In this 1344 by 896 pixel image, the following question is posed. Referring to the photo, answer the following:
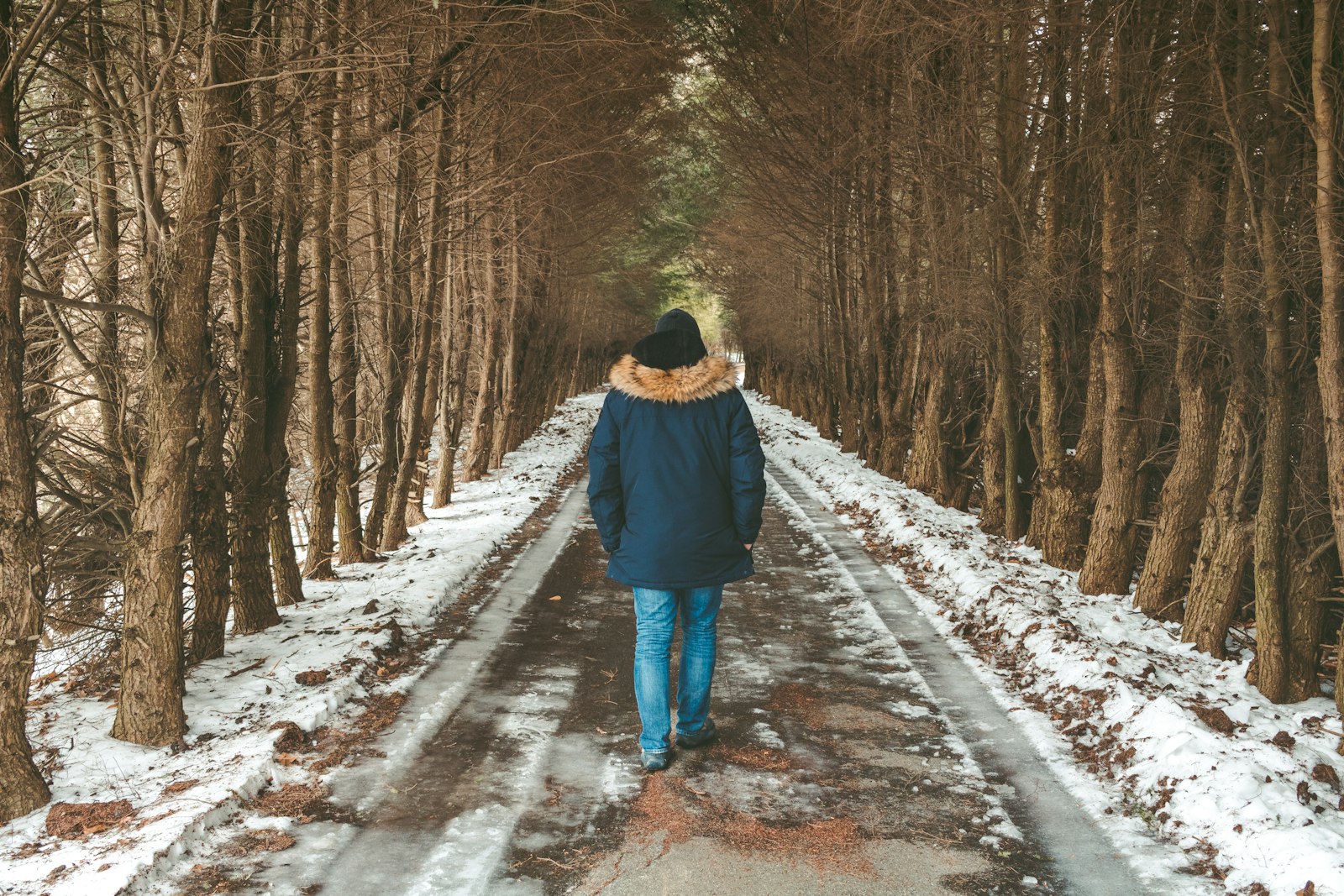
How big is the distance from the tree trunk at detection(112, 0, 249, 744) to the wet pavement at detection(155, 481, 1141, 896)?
1272mm

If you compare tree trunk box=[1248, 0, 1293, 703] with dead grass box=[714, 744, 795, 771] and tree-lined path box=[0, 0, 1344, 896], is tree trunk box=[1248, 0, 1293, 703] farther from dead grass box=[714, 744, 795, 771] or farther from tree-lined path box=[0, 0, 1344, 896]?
dead grass box=[714, 744, 795, 771]

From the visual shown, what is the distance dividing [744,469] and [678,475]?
1.07 feet

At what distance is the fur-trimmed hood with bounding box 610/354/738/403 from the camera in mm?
5094

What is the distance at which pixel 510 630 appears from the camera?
788cm

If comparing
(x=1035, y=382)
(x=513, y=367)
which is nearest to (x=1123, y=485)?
(x=1035, y=382)

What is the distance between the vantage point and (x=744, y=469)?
511 centimetres

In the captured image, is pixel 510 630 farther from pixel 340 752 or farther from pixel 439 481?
pixel 439 481

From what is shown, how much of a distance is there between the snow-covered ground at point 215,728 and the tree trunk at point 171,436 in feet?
0.98

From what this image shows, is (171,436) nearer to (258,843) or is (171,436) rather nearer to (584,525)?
(258,843)

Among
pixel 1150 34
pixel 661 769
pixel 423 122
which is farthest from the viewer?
pixel 423 122

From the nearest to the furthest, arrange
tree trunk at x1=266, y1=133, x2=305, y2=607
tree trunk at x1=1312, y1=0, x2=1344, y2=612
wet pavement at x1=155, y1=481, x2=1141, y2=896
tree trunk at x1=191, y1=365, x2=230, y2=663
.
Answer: wet pavement at x1=155, y1=481, x2=1141, y2=896 → tree trunk at x1=1312, y1=0, x2=1344, y2=612 → tree trunk at x1=191, y1=365, x2=230, y2=663 → tree trunk at x1=266, y1=133, x2=305, y2=607

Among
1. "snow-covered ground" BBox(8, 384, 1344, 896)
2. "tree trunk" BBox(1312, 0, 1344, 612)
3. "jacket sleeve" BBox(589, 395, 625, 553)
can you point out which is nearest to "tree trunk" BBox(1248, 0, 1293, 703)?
"snow-covered ground" BBox(8, 384, 1344, 896)

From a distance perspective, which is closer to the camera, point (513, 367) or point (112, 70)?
point (112, 70)

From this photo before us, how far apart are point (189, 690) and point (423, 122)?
9.33m
